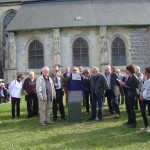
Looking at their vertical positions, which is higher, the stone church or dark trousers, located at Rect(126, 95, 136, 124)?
the stone church

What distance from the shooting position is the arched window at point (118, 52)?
24312 mm

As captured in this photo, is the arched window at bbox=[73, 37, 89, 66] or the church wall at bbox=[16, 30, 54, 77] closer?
the church wall at bbox=[16, 30, 54, 77]

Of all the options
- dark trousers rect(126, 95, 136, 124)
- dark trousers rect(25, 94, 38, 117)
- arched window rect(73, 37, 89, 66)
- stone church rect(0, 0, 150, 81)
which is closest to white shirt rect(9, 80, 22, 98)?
dark trousers rect(25, 94, 38, 117)

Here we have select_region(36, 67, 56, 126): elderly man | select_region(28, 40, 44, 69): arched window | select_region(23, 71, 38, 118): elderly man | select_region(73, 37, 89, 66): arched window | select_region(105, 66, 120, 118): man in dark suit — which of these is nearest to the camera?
select_region(36, 67, 56, 126): elderly man

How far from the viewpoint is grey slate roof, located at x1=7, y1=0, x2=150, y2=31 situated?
23.4m

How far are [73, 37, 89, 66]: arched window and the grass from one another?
1489 cm

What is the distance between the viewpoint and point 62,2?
2658 cm

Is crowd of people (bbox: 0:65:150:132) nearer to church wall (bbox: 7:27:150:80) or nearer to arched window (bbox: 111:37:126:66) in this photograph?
church wall (bbox: 7:27:150:80)

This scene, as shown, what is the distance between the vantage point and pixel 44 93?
29.1ft

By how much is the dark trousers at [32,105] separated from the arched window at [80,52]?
45.4 ft

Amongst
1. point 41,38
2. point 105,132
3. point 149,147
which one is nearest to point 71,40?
point 41,38

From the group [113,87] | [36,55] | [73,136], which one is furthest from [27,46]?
[73,136]

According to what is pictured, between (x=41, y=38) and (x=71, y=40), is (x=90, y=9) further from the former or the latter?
(x=41, y=38)

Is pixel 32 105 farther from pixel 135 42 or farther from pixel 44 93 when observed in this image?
pixel 135 42
